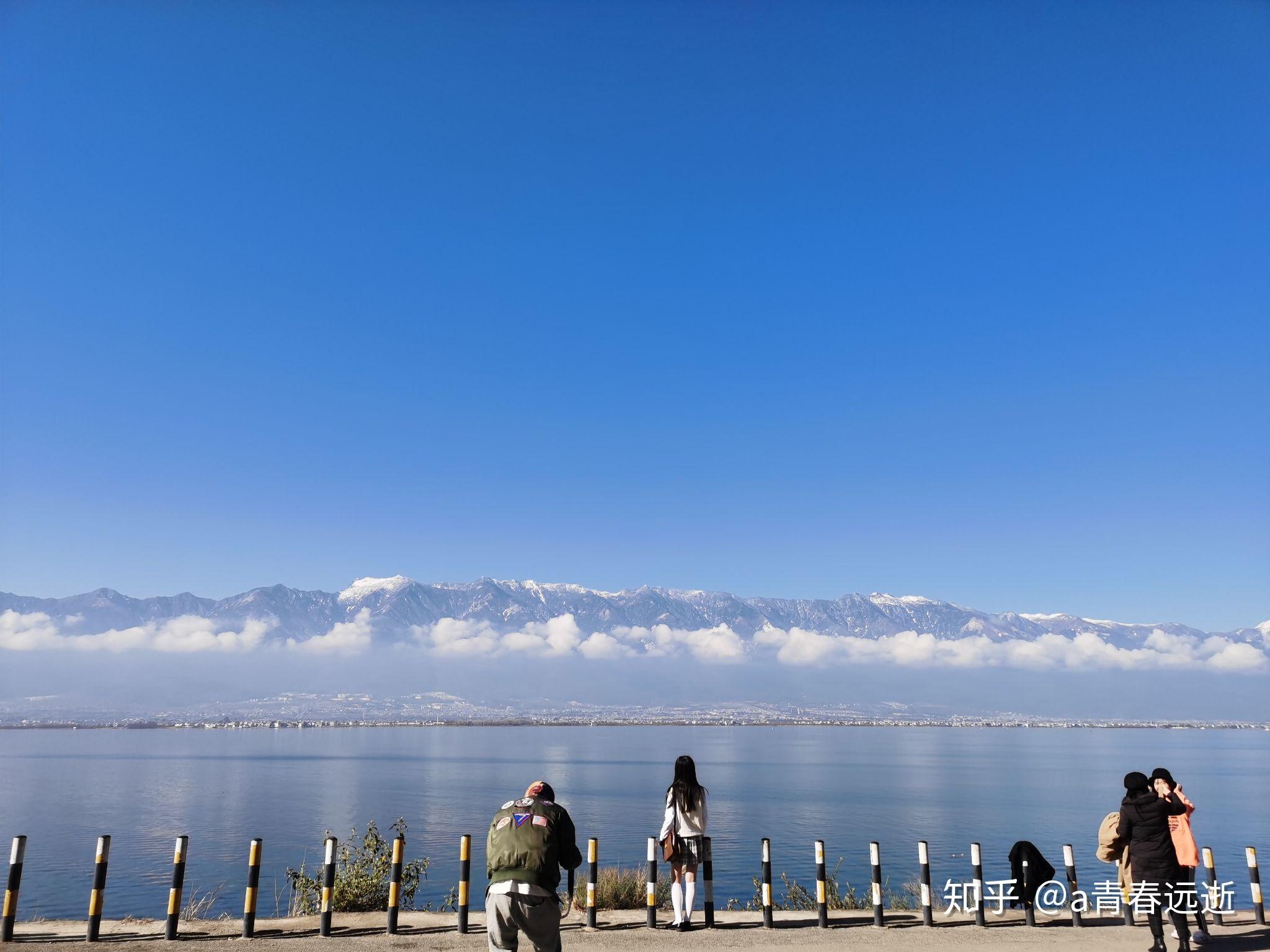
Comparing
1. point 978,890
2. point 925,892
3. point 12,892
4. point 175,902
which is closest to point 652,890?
point 925,892

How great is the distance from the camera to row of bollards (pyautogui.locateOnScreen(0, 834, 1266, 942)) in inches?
445

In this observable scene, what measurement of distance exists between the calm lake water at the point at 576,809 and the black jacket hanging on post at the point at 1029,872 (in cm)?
1424

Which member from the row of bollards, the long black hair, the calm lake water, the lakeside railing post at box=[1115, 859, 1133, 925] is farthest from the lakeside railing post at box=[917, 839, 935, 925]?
the calm lake water

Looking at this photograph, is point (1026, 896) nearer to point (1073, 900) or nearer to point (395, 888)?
point (1073, 900)

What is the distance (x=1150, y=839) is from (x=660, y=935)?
21.1 feet

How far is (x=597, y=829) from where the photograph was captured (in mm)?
52062

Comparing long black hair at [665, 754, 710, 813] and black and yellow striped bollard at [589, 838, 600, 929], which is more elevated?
long black hair at [665, 754, 710, 813]

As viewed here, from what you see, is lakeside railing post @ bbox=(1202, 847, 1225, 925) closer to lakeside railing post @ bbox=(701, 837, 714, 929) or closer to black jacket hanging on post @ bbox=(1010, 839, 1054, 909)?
black jacket hanging on post @ bbox=(1010, 839, 1054, 909)

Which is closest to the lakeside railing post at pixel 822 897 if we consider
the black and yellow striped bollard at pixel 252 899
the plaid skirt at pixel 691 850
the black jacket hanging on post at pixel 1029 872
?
the plaid skirt at pixel 691 850

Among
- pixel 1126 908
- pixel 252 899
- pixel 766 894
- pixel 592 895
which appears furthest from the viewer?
pixel 1126 908

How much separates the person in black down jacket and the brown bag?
5.77 meters

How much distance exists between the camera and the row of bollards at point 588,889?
11.3 metres

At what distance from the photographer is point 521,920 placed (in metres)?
7.77

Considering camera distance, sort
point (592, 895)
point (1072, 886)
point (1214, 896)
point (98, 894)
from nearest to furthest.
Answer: point (98, 894)
point (592, 895)
point (1214, 896)
point (1072, 886)
